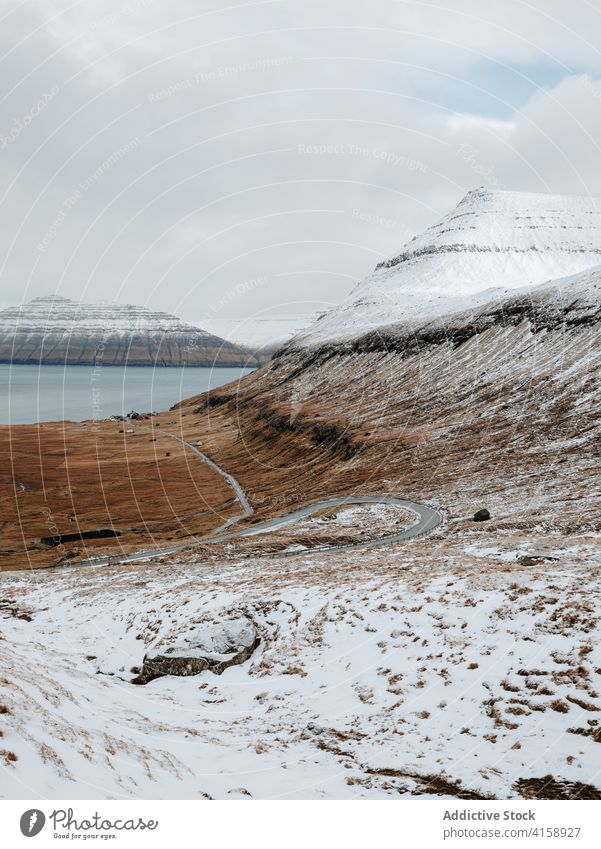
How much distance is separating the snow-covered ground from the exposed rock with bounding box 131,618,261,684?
20 cm

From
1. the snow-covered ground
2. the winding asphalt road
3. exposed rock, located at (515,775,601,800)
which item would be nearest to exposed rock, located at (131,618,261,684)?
the snow-covered ground

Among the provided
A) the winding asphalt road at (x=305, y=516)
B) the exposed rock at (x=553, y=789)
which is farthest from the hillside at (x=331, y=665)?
the winding asphalt road at (x=305, y=516)

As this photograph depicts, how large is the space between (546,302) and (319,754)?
128911 mm

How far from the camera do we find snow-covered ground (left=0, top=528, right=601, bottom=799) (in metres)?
12.5

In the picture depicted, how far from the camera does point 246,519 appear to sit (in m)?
74.7

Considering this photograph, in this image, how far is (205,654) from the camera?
69.1 feet

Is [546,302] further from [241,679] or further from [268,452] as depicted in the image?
[241,679]

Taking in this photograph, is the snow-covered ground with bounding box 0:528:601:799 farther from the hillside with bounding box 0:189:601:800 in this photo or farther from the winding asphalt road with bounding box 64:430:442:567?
the winding asphalt road with bounding box 64:430:442:567

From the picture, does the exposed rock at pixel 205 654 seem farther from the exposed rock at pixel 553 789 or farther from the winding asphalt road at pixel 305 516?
the winding asphalt road at pixel 305 516

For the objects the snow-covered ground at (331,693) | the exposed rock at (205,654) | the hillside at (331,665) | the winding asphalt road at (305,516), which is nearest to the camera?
the snow-covered ground at (331,693)

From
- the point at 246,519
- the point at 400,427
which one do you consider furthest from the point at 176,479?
the point at 400,427

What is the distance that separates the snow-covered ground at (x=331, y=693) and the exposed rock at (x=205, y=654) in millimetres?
201

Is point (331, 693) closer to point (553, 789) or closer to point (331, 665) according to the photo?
point (331, 665)

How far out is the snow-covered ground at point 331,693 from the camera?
12.5 m
